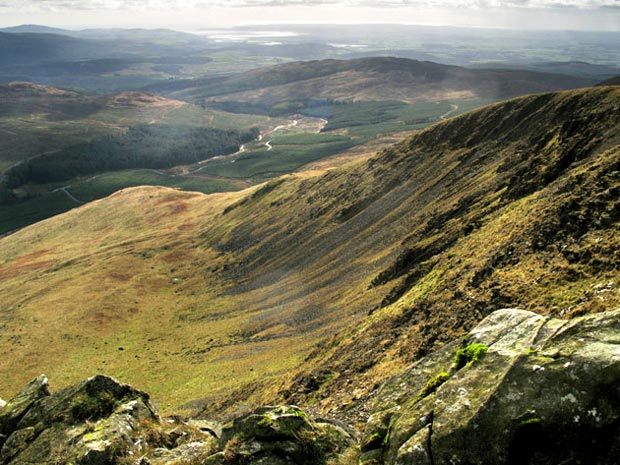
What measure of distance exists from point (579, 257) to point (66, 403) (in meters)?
31.7

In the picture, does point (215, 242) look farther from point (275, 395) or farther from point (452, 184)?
point (275, 395)

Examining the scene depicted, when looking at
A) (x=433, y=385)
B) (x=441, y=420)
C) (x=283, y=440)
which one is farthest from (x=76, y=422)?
(x=441, y=420)

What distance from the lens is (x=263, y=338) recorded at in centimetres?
6638

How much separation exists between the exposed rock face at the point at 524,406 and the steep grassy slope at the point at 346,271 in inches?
381

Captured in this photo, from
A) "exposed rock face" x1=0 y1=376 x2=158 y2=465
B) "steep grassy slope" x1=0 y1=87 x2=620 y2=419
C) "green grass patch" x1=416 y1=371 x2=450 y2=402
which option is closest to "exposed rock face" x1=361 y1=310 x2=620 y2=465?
"green grass patch" x1=416 y1=371 x2=450 y2=402

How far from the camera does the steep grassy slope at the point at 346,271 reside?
3322cm

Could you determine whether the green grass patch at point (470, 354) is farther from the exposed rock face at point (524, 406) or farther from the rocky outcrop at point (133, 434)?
the rocky outcrop at point (133, 434)

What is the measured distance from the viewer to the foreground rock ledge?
12.1 meters

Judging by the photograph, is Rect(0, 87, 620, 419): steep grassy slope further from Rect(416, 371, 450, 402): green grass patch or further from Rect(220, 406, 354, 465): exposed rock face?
Rect(416, 371, 450, 402): green grass patch

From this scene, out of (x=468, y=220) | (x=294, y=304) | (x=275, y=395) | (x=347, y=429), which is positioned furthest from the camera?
(x=294, y=304)

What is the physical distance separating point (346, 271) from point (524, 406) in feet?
203

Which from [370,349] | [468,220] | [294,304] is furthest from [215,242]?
[370,349]

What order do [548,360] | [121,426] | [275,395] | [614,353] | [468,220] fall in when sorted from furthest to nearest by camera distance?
1. [468,220]
2. [275,395]
3. [121,426]
4. [548,360]
5. [614,353]

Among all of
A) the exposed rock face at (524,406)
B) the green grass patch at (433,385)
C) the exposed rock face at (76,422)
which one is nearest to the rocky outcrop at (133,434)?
the exposed rock face at (76,422)
